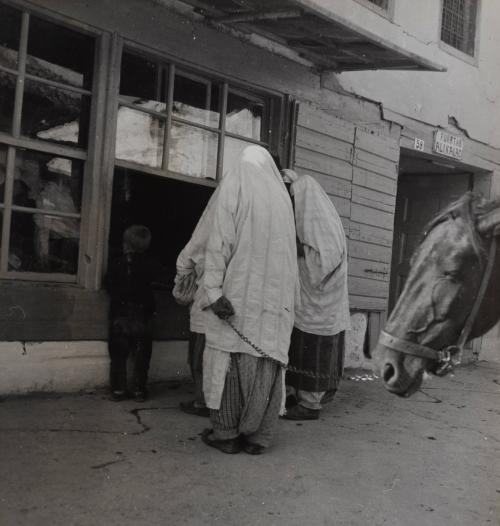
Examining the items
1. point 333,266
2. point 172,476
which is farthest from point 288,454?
point 333,266

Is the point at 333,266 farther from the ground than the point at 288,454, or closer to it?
farther from the ground

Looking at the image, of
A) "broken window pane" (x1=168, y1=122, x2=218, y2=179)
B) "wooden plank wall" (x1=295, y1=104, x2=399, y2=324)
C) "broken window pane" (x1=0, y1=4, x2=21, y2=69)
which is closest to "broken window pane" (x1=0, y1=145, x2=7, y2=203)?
"broken window pane" (x1=0, y1=4, x2=21, y2=69)

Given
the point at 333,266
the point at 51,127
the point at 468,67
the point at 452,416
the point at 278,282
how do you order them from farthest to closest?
the point at 468,67 → the point at 452,416 → the point at 51,127 → the point at 333,266 → the point at 278,282

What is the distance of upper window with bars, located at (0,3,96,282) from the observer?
464cm

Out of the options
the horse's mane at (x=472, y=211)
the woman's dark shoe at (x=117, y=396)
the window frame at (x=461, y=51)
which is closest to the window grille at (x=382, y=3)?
the window frame at (x=461, y=51)

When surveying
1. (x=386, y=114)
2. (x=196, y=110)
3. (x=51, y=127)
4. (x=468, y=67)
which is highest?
(x=468, y=67)

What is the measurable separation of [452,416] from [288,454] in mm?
2215

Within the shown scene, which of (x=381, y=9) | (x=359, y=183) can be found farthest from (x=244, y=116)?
(x=381, y=9)

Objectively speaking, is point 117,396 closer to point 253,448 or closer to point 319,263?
point 253,448

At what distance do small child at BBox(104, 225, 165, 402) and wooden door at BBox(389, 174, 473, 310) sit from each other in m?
4.96

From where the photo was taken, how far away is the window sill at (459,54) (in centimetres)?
823

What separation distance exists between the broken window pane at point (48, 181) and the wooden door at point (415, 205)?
5301 mm

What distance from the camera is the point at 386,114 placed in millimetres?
7512

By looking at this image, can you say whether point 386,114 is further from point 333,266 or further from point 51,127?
point 51,127
